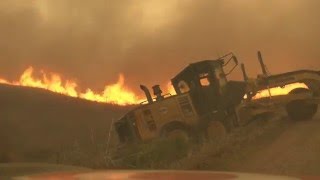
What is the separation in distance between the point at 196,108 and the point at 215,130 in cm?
113

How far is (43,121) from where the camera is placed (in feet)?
138

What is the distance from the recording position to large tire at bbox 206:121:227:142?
2142 centimetres

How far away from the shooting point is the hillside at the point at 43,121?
1257 inches

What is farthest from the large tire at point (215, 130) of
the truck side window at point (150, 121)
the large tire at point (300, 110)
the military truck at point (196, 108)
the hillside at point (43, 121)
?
the hillside at point (43, 121)

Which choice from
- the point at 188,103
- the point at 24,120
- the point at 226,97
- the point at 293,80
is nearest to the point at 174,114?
the point at 188,103

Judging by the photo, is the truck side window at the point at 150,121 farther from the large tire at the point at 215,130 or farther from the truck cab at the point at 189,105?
the large tire at the point at 215,130

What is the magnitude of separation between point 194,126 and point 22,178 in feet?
62.3

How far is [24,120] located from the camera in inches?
1608

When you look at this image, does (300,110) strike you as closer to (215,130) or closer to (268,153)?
(215,130)

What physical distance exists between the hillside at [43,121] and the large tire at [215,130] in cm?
966

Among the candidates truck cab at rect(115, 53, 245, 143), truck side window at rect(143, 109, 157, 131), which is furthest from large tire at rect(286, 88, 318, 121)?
truck side window at rect(143, 109, 157, 131)

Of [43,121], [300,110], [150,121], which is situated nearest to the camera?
[150,121]

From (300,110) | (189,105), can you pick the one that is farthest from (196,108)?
(300,110)

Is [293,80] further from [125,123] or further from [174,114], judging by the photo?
[125,123]
